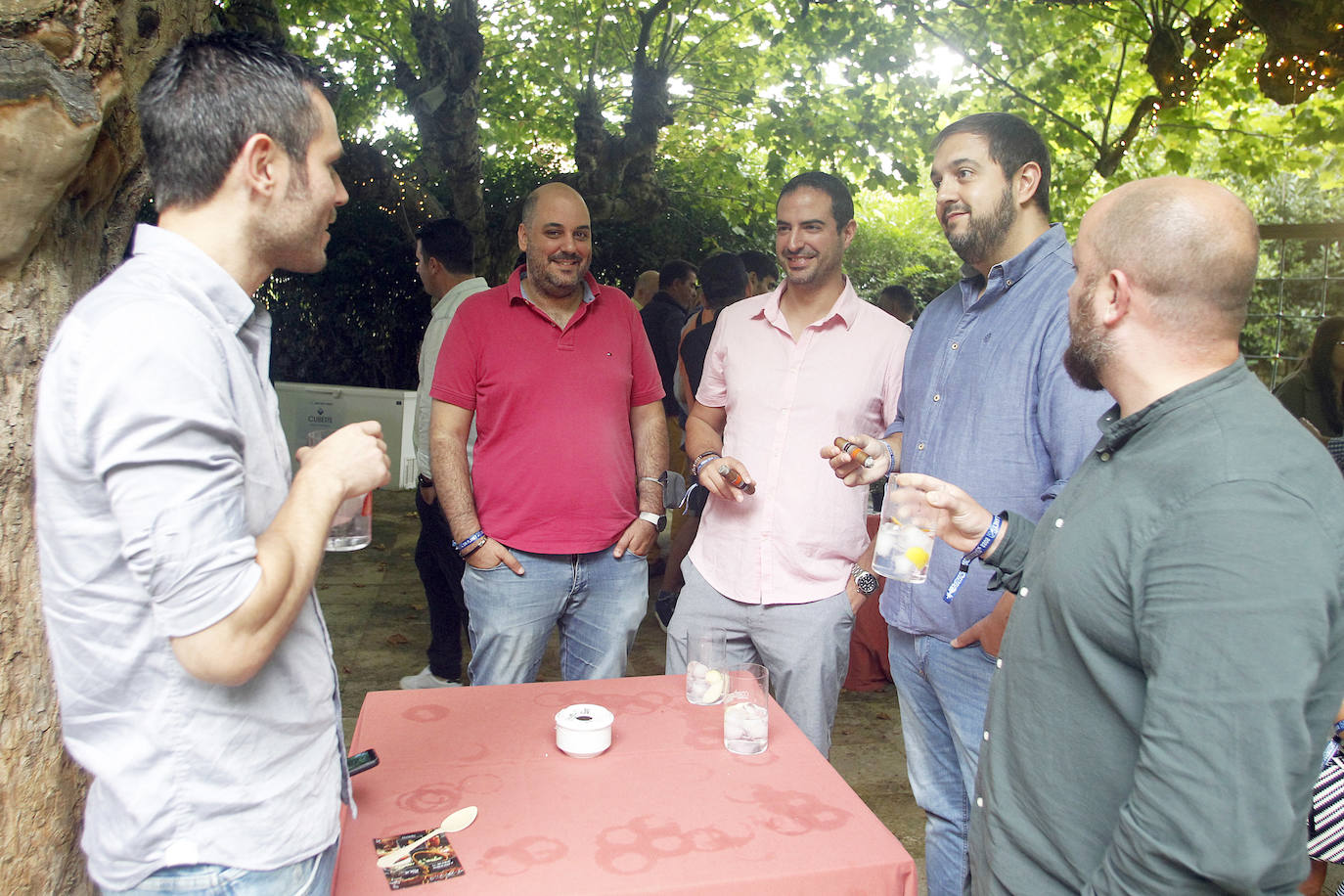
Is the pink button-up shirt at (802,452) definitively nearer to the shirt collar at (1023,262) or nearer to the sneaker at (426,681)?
the shirt collar at (1023,262)

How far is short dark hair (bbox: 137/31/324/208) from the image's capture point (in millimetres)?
1210

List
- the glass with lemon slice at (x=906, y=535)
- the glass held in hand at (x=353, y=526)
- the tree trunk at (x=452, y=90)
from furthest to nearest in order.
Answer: the tree trunk at (x=452, y=90), the glass with lemon slice at (x=906, y=535), the glass held in hand at (x=353, y=526)

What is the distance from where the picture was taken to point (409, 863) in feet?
4.84

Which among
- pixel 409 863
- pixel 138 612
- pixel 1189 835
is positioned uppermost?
pixel 138 612

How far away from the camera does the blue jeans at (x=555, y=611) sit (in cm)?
287

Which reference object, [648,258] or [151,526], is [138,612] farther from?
[648,258]

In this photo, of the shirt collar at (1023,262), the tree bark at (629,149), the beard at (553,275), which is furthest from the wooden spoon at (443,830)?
the tree bark at (629,149)

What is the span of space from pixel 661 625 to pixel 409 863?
4.00 metres

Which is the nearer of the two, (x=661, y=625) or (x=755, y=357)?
(x=755, y=357)

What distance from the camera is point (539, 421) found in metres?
2.92

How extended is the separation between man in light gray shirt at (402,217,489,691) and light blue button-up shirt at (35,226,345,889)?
3.03m

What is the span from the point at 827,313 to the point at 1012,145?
78 cm

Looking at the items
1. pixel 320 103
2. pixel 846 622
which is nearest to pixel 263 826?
pixel 320 103

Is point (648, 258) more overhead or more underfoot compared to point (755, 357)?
more overhead
